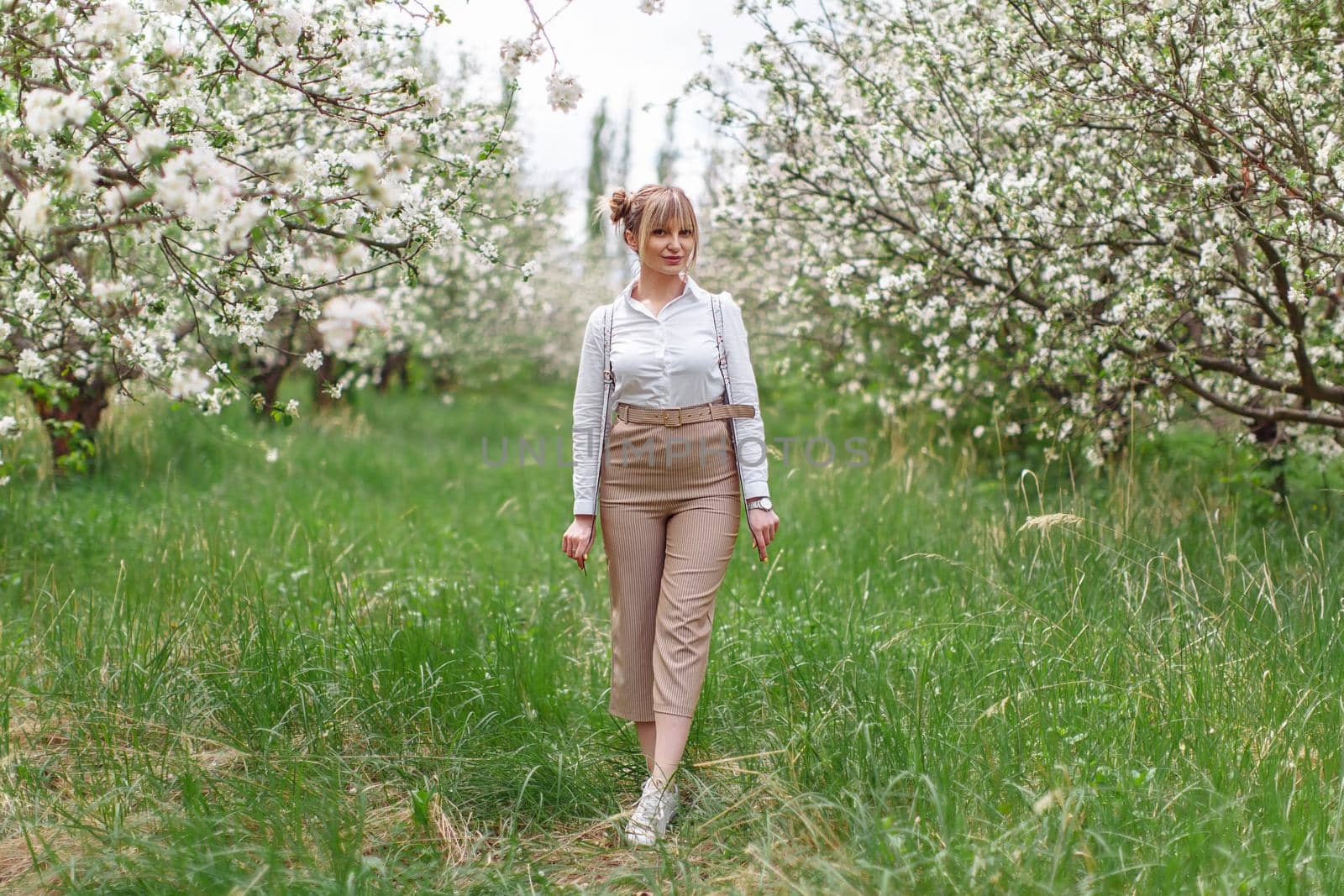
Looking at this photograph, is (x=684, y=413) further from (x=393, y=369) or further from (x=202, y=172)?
(x=393, y=369)

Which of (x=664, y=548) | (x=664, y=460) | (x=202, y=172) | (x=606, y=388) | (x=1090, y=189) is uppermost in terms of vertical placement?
(x=1090, y=189)

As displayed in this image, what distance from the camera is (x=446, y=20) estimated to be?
11.3 feet

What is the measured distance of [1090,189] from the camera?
4844 mm

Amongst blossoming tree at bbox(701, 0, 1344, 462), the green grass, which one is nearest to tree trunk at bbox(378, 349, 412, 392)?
blossoming tree at bbox(701, 0, 1344, 462)

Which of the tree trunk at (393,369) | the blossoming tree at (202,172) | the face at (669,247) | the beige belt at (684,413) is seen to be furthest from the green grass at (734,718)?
the tree trunk at (393,369)

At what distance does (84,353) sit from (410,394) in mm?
12587

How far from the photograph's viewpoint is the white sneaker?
300 centimetres

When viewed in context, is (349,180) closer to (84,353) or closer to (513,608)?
(513,608)

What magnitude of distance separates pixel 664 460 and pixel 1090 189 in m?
2.67

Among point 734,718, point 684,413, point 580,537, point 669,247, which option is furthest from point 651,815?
point 669,247

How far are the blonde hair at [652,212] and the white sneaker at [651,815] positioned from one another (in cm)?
150

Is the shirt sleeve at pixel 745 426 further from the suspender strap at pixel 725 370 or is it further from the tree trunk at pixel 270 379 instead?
the tree trunk at pixel 270 379

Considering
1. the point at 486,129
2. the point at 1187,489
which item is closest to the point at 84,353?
the point at 486,129

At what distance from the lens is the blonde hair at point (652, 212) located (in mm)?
3244
